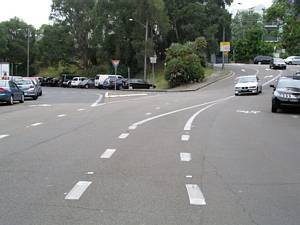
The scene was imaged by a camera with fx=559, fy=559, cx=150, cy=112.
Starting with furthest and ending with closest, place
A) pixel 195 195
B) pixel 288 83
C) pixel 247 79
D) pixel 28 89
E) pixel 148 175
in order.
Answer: pixel 247 79 → pixel 28 89 → pixel 288 83 → pixel 148 175 → pixel 195 195

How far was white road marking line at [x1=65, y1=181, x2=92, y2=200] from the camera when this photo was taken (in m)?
7.55

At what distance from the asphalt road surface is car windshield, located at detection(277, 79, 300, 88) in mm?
7390

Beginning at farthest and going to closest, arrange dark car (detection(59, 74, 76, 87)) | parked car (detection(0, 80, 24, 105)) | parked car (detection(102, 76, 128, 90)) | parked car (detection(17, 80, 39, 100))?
dark car (detection(59, 74, 76, 87))
parked car (detection(102, 76, 128, 90))
parked car (detection(17, 80, 39, 100))
parked car (detection(0, 80, 24, 105))

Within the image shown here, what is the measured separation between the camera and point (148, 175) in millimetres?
9227

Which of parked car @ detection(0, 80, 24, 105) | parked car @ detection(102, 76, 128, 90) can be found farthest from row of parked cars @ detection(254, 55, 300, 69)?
parked car @ detection(0, 80, 24, 105)

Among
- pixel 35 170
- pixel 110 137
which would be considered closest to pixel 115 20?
pixel 110 137

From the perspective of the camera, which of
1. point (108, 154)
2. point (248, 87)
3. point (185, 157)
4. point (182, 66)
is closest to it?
point (185, 157)

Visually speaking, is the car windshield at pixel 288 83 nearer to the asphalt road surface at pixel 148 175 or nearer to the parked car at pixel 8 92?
the asphalt road surface at pixel 148 175

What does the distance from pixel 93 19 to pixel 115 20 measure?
6.93 meters

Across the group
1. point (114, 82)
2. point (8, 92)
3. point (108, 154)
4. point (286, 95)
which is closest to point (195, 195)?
point (108, 154)

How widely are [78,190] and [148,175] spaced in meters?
1.59

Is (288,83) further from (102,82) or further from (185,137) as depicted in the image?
(102,82)

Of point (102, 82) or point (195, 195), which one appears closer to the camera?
point (195, 195)

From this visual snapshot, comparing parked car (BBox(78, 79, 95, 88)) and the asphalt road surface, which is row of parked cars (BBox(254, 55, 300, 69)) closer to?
parked car (BBox(78, 79, 95, 88))
